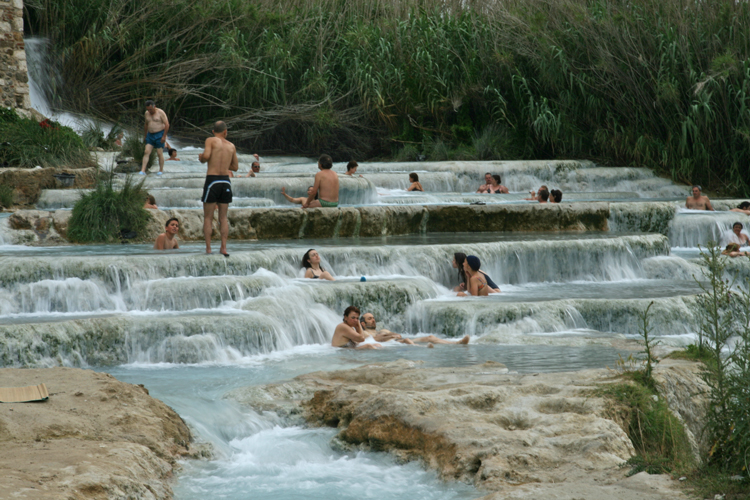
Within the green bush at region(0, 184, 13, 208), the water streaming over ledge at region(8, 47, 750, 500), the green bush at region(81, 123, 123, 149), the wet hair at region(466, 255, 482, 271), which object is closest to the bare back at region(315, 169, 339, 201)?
the water streaming over ledge at region(8, 47, 750, 500)

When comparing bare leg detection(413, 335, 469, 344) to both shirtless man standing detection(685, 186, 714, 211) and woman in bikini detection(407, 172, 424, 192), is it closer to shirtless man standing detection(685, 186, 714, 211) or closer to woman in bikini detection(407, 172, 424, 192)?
woman in bikini detection(407, 172, 424, 192)

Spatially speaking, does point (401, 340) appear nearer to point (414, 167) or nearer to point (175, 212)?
point (175, 212)

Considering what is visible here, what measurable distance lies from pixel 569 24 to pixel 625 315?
12968 mm

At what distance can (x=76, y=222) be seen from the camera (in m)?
10.9

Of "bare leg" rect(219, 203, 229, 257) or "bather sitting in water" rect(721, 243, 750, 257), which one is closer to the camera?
"bare leg" rect(219, 203, 229, 257)

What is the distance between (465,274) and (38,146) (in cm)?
894

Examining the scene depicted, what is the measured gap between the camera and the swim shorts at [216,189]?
8875 millimetres

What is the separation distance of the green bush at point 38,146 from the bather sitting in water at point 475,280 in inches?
324

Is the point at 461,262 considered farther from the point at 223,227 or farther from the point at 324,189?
the point at 324,189

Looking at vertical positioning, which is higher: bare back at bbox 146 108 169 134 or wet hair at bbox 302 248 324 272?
bare back at bbox 146 108 169 134

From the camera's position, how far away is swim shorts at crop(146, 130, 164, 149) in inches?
561

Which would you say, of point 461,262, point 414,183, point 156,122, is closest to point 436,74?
point 414,183

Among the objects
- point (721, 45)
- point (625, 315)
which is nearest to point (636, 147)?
point (721, 45)

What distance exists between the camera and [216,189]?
29.2 ft
